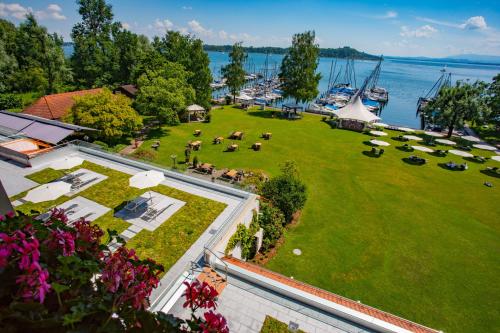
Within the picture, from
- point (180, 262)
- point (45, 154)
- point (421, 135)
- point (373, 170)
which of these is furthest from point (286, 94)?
point (180, 262)

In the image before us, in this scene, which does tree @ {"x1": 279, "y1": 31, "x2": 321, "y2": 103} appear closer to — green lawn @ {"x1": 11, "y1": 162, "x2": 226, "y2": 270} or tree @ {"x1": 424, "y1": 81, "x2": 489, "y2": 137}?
tree @ {"x1": 424, "y1": 81, "x2": 489, "y2": 137}

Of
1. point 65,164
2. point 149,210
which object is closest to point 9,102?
point 65,164

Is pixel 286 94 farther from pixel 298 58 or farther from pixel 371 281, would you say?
pixel 371 281

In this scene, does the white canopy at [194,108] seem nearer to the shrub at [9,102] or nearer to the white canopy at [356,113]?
the white canopy at [356,113]

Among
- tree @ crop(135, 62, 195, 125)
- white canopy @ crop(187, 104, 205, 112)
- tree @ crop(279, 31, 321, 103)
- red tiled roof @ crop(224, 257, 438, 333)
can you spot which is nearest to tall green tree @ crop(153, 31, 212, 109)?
white canopy @ crop(187, 104, 205, 112)

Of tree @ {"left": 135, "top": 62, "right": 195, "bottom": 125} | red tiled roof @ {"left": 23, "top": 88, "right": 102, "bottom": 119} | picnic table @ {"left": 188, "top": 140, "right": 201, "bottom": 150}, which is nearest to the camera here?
picnic table @ {"left": 188, "top": 140, "right": 201, "bottom": 150}

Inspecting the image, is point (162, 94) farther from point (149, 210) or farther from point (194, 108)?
point (149, 210)

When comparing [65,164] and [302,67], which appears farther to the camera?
[302,67]
